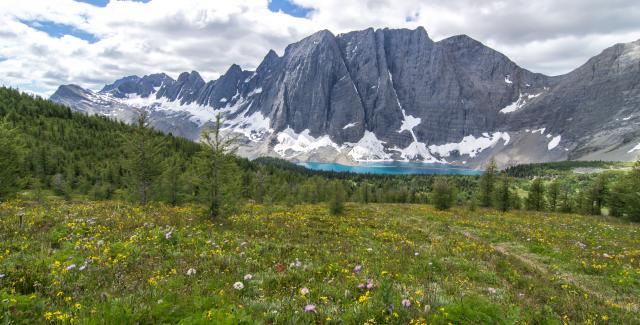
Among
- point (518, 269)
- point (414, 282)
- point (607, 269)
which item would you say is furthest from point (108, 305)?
point (607, 269)

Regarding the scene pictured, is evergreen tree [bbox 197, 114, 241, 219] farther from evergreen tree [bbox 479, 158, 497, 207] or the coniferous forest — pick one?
evergreen tree [bbox 479, 158, 497, 207]

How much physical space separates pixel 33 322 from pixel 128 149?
87.8 feet

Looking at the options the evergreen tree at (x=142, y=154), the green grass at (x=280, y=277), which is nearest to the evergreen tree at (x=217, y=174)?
the green grass at (x=280, y=277)

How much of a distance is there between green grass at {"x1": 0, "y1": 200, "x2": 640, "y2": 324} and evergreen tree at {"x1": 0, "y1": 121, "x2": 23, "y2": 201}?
10645 millimetres

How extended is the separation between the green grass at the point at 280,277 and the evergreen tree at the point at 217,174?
5.15 feet

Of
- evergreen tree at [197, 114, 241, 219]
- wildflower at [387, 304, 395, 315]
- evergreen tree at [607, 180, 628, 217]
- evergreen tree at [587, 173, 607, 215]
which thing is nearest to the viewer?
wildflower at [387, 304, 395, 315]

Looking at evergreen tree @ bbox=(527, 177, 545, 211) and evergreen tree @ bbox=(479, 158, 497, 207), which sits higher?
evergreen tree @ bbox=(479, 158, 497, 207)

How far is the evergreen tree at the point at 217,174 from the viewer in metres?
19.4

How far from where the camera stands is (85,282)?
24.0ft

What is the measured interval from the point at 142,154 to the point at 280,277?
25074mm

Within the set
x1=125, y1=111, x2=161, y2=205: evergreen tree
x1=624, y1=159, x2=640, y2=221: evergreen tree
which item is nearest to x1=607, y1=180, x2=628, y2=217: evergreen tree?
x1=624, y1=159, x2=640, y2=221: evergreen tree

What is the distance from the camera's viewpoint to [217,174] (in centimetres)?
1966

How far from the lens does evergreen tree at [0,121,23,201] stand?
2209cm

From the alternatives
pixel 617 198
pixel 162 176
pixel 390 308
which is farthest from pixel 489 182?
pixel 390 308
